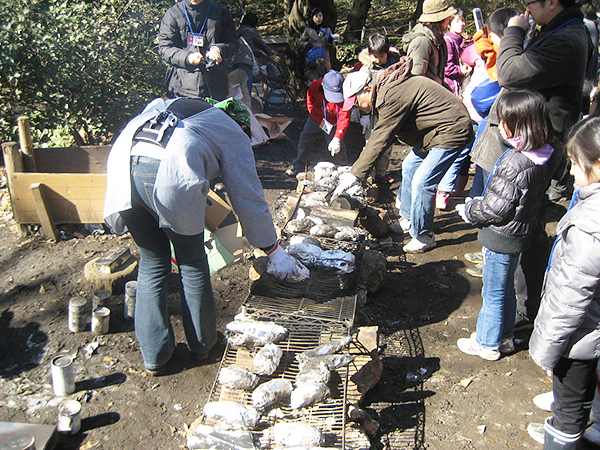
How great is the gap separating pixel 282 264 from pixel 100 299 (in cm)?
157

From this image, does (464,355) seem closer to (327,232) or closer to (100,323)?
(327,232)

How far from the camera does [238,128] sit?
301 centimetres

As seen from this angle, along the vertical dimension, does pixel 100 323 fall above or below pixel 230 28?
below

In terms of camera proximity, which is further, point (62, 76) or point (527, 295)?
point (62, 76)

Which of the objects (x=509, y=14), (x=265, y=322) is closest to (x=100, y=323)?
(x=265, y=322)

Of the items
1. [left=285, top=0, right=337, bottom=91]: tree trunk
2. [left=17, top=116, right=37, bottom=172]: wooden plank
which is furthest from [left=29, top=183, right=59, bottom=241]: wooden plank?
[left=285, top=0, right=337, bottom=91]: tree trunk

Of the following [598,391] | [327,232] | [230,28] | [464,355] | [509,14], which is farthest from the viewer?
[230,28]

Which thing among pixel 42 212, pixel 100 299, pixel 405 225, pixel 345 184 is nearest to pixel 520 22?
pixel 345 184

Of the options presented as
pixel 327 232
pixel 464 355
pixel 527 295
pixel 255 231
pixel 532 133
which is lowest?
pixel 464 355

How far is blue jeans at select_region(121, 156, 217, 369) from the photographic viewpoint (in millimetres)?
3018

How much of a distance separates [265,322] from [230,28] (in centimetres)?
416

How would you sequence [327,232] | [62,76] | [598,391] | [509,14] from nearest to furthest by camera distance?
[598,391]
[327,232]
[509,14]
[62,76]

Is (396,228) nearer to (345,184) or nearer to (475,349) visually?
(345,184)

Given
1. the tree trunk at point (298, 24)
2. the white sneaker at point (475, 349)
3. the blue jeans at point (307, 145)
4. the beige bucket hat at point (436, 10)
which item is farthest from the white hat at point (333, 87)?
the tree trunk at point (298, 24)
